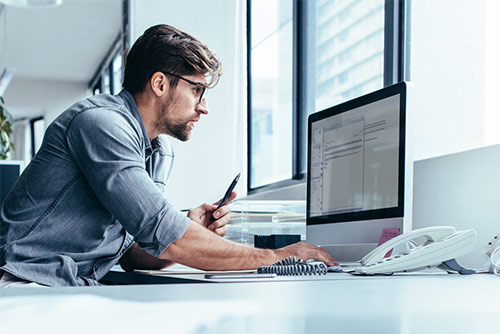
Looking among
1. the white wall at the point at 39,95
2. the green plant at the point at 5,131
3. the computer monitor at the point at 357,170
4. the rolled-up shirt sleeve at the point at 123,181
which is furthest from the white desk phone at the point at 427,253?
the green plant at the point at 5,131

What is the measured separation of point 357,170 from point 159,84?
29.4 inches

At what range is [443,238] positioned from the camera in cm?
146

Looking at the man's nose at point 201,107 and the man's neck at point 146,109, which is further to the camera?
the man's nose at point 201,107

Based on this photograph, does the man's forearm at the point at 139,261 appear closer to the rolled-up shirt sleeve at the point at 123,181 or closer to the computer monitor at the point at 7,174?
the rolled-up shirt sleeve at the point at 123,181

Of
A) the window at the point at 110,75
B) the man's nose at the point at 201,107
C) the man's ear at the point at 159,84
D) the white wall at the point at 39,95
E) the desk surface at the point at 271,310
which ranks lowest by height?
the desk surface at the point at 271,310

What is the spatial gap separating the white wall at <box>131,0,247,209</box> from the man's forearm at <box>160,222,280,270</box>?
8.42 ft

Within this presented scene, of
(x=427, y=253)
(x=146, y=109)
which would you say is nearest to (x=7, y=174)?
(x=146, y=109)

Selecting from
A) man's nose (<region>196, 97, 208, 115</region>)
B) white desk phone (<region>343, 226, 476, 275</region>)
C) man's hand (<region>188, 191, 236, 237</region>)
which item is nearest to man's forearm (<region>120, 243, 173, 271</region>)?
man's hand (<region>188, 191, 236, 237</region>)

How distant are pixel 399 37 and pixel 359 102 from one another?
90cm

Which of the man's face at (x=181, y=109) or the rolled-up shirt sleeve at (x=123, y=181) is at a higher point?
the man's face at (x=181, y=109)

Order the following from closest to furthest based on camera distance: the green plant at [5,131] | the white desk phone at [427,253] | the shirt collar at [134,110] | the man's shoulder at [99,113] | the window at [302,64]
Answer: the white desk phone at [427,253] < the man's shoulder at [99,113] < the shirt collar at [134,110] < the window at [302,64] < the green plant at [5,131]

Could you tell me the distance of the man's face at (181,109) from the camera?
2117mm

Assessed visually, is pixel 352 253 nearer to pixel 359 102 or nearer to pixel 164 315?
pixel 359 102

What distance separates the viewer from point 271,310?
532mm
